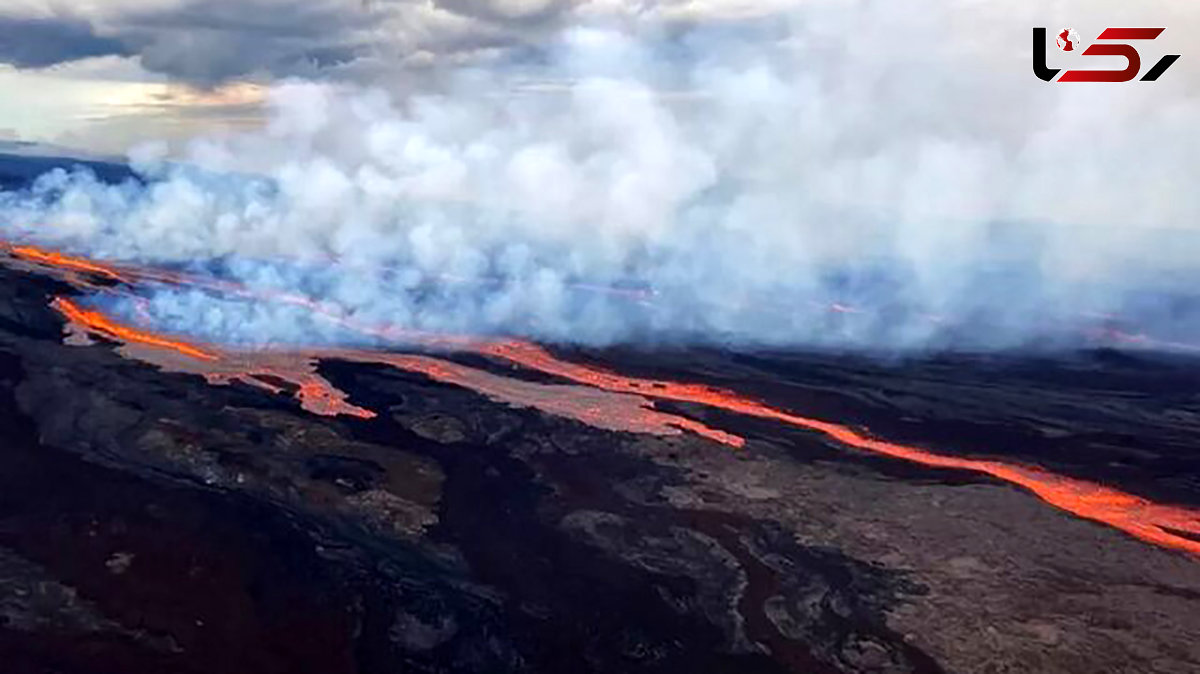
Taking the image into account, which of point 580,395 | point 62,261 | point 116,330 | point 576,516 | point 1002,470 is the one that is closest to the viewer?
point 576,516

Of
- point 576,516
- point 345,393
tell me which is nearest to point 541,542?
point 576,516

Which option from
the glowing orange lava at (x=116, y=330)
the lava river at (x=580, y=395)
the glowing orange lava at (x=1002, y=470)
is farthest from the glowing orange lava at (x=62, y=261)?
the glowing orange lava at (x=1002, y=470)

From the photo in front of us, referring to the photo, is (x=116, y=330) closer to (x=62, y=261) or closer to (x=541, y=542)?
(x=62, y=261)

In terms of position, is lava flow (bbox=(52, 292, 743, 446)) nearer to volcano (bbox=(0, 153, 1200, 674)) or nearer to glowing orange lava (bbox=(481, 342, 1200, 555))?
volcano (bbox=(0, 153, 1200, 674))

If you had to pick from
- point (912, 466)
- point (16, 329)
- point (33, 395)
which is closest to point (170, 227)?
point (16, 329)

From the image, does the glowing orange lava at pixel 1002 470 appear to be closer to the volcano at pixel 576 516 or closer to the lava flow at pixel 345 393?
the volcano at pixel 576 516

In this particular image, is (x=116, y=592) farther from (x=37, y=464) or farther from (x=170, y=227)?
(x=170, y=227)

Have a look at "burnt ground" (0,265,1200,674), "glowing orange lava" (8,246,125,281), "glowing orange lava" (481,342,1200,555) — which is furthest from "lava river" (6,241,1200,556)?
"glowing orange lava" (8,246,125,281)
